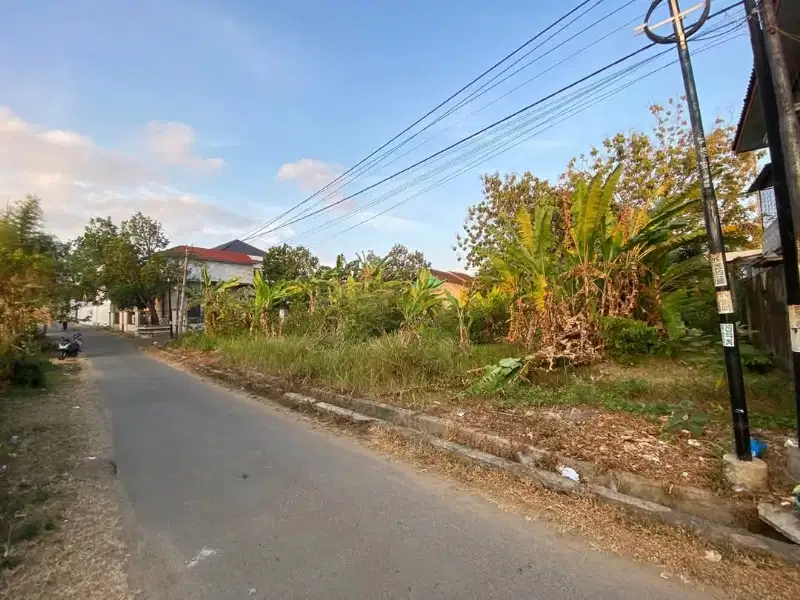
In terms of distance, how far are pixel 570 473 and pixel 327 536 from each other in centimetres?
206

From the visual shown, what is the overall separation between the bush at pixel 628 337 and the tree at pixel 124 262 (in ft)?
78.3

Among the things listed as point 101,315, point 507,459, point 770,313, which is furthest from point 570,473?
point 101,315

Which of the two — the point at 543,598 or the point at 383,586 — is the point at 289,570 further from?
the point at 543,598

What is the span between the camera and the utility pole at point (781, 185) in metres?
3.28

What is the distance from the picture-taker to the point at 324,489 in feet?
13.4

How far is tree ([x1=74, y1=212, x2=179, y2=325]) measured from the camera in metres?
24.6

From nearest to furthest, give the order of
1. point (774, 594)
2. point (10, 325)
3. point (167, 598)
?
point (774, 594), point (167, 598), point (10, 325)

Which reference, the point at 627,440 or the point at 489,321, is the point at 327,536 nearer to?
the point at 627,440

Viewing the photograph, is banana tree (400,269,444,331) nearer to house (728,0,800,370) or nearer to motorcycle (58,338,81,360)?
house (728,0,800,370)

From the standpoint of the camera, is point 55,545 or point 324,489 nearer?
point 55,545

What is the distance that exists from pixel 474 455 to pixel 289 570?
2225 mm

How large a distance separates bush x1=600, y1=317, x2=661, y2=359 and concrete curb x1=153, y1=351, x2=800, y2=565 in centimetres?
309

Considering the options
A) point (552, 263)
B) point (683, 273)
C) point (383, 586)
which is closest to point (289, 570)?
point (383, 586)

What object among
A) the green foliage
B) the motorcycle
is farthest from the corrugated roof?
the motorcycle
